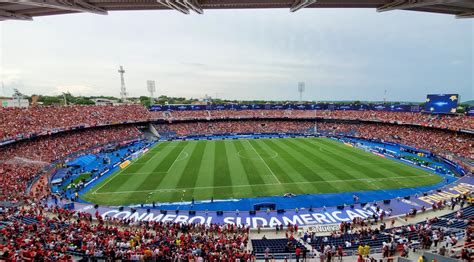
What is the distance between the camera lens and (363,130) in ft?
203

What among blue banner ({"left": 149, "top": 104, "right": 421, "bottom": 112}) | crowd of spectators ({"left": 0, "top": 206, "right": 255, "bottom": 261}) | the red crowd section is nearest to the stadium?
crowd of spectators ({"left": 0, "top": 206, "right": 255, "bottom": 261})

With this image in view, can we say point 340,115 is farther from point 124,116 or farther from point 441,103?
point 124,116

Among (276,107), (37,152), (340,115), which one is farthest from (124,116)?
(340,115)

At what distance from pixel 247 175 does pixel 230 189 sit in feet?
15.8

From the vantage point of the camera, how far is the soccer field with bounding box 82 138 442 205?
26438mm

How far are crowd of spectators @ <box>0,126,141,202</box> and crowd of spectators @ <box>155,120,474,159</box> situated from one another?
1596 cm

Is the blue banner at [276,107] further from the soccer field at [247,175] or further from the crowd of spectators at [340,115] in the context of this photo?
the soccer field at [247,175]

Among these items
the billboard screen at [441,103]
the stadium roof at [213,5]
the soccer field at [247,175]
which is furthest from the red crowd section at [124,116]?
the stadium roof at [213,5]

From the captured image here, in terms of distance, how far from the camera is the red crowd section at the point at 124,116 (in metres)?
38.5

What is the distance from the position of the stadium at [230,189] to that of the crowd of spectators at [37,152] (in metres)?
0.25

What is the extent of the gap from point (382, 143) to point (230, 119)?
127ft

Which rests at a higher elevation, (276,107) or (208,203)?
(276,107)

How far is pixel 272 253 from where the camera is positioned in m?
14.8

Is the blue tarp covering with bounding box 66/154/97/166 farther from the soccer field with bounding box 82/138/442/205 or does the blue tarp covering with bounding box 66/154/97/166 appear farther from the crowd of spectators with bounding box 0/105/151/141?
the crowd of spectators with bounding box 0/105/151/141
